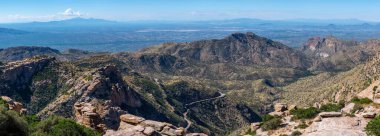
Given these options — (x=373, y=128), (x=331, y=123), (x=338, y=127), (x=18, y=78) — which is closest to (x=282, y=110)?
(x=331, y=123)

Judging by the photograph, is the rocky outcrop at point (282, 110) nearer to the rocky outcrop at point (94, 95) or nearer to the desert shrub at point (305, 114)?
the desert shrub at point (305, 114)

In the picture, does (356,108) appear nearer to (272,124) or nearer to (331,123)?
(331,123)

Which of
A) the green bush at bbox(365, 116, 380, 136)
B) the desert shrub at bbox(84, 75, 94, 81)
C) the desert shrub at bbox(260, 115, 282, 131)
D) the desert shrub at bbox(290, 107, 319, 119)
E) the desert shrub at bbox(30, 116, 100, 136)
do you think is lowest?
Answer: the desert shrub at bbox(84, 75, 94, 81)

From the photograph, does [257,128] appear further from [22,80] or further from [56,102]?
[22,80]

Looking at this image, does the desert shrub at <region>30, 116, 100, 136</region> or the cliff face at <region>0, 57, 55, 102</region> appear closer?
the desert shrub at <region>30, 116, 100, 136</region>

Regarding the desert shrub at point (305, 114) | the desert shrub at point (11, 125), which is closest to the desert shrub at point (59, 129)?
the desert shrub at point (11, 125)

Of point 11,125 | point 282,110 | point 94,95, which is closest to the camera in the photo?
point 11,125

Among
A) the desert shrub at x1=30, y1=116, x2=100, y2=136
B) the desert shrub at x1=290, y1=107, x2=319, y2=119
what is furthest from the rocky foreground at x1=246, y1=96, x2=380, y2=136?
the desert shrub at x1=30, y1=116, x2=100, y2=136

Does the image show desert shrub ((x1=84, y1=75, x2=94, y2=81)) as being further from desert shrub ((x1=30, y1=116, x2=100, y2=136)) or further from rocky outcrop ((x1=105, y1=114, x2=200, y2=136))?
desert shrub ((x1=30, y1=116, x2=100, y2=136))
